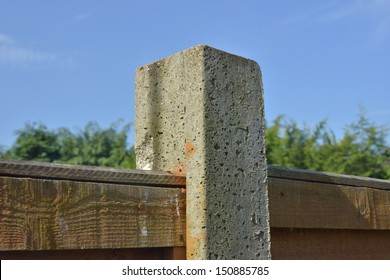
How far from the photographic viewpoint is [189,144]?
2.09m

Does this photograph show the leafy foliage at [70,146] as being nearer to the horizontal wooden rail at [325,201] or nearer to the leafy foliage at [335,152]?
the leafy foliage at [335,152]

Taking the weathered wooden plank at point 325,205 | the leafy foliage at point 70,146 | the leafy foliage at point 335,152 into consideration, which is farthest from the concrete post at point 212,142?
the leafy foliage at point 70,146

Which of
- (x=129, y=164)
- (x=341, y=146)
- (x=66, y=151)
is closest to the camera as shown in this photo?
(x=341, y=146)

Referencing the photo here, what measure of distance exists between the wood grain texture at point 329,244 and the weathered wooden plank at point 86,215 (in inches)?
22.0

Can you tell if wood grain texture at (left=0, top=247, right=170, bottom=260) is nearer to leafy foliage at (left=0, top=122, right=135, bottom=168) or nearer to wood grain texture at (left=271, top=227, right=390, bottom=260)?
wood grain texture at (left=271, top=227, right=390, bottom=260)

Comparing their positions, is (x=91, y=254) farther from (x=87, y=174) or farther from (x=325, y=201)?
(x=325, y=201)

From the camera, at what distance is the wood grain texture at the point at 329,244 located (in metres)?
2.46

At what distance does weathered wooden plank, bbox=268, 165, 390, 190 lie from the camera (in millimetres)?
2432

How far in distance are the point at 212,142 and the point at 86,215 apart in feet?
1.63

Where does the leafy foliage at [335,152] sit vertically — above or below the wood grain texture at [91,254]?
above

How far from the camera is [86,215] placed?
1.82m
